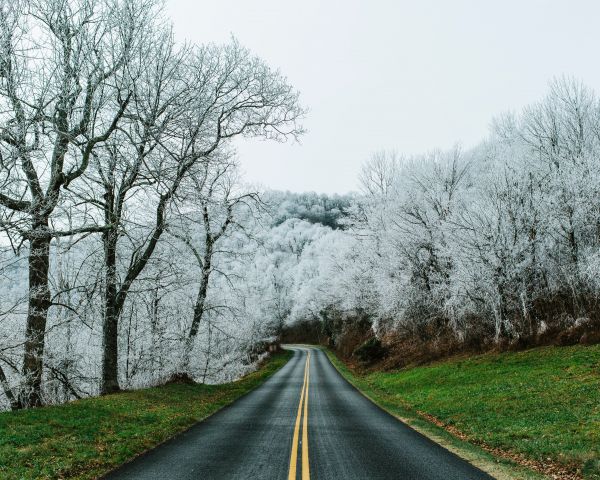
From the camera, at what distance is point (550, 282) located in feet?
80.1

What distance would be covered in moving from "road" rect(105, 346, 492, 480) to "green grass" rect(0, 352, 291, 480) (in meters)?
0.54

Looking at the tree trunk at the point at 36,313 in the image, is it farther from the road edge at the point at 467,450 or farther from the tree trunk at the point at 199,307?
the road edge at the point at 467,450

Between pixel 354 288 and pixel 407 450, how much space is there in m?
35.1

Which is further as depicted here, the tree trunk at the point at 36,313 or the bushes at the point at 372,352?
the bushes at the point at 372,352

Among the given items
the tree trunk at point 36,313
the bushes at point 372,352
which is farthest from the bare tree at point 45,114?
the bushes at point 372,352

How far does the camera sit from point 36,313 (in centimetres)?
1205

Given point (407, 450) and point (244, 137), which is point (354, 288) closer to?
point (244, 137)

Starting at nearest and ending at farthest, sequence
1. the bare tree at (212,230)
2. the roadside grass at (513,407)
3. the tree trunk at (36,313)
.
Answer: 1. the roadside grass at (513,407)
2. the tree trunk at (36,313)
3. the bare tree at (212,230)

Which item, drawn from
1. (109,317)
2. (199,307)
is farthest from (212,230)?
(109,317)

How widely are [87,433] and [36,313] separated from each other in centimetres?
382

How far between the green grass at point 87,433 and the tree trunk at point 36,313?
3.11ft

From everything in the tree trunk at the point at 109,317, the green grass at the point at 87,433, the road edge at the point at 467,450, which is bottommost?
the road edge at the point at 467,450

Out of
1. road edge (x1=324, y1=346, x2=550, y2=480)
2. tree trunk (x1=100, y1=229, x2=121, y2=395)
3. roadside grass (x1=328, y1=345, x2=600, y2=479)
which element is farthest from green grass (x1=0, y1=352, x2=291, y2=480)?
roadside grass (x1=328, y1=345, x2=600, y2=479)

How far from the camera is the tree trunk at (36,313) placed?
11.7 meters
